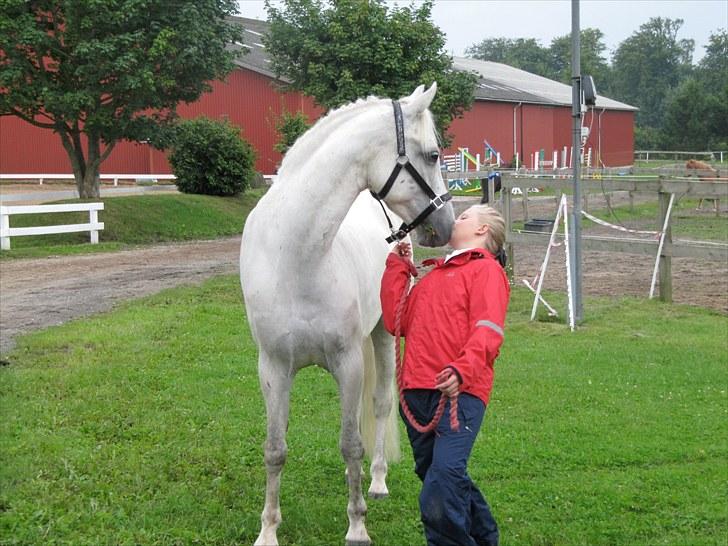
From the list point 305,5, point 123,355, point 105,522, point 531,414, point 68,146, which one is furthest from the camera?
point 305,5

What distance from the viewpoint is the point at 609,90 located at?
356ft

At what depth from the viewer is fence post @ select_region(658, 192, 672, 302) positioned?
10.9m

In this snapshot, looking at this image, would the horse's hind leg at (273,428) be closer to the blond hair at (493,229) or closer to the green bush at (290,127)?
the blond hair at (493,229)

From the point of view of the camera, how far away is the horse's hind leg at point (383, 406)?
495 centimetres

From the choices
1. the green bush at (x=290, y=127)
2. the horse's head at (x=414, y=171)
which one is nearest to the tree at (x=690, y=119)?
the green bush at (x=290, y=127)

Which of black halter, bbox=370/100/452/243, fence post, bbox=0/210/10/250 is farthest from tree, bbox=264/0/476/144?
black halter, bbox=370/100/452/243

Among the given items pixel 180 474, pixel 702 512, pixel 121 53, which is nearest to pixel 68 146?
pixel 121 53

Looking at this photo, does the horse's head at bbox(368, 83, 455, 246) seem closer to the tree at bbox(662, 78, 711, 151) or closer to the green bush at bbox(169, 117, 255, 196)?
the green bush at bbox(169, 117, 255, 196)

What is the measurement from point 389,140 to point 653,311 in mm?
7610

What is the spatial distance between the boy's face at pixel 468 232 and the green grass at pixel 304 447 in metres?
1.59

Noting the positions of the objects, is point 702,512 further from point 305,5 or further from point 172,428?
point 305,5

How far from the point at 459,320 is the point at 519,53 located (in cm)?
12373

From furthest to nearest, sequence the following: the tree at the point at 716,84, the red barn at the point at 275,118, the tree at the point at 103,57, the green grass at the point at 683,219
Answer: the tree at the point at 716,84 < the red barn at the point at 275,118 < the green grass at the point at 683,219 < the tree at the point at 103,57

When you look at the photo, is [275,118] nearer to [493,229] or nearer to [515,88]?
[515,88]
